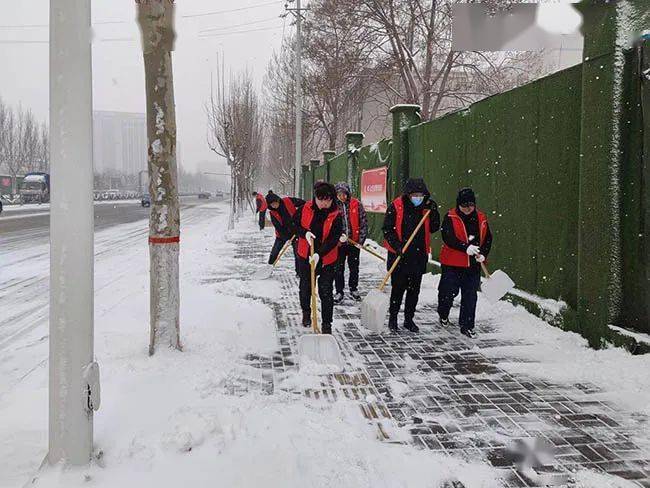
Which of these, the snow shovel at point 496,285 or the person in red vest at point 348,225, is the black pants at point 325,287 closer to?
the snow shovel at point 496,285

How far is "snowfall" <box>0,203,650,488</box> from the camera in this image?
10.2 feet

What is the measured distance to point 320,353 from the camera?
16.6ft

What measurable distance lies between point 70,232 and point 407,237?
3975mm

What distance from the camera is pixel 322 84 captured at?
Answer: 22641mm

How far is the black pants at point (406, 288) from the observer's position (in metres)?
6.27

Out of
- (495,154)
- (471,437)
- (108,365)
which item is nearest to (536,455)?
(471,437)

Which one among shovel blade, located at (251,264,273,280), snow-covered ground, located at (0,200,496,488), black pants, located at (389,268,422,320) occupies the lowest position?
snow-covered ground, located at (0,200,496,488)

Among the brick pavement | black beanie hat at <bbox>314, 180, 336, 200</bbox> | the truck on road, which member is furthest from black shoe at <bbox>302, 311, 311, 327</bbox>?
the truck on road

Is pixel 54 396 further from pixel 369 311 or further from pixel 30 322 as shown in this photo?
pixel 30 322

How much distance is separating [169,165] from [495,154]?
4.61m

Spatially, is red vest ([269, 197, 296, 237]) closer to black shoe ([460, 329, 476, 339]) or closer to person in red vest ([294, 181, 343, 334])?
person in red vest ([294, 181, 343, 334])

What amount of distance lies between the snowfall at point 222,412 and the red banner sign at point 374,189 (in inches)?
251

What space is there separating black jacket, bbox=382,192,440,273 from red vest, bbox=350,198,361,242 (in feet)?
6.11

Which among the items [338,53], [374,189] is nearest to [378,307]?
[374,189]
